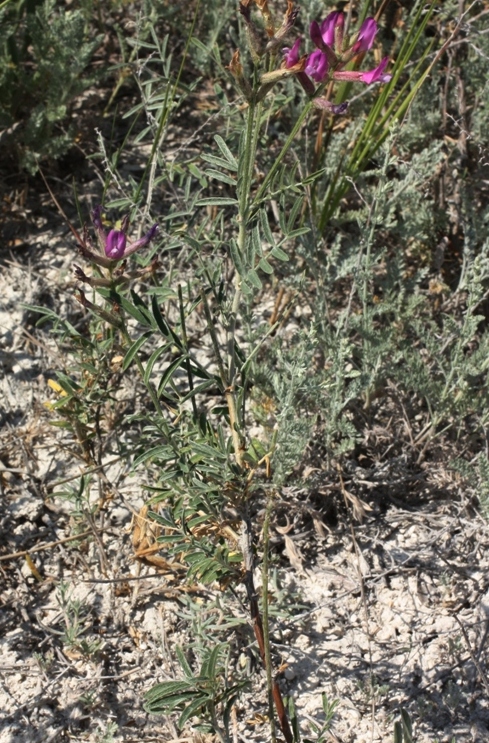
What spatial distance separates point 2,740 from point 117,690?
0.33 m

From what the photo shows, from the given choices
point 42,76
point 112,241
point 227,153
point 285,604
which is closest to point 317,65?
point 227,153

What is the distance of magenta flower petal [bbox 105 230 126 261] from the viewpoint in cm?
174

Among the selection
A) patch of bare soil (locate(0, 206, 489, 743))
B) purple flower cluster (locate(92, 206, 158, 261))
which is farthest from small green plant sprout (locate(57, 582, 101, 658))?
purple flower cluster (locate(92, 206, 158, 261))

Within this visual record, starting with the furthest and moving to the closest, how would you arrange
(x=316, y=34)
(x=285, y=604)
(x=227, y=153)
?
(x=285, y=604) → (x=227, y=153) → (x=316, y=34)

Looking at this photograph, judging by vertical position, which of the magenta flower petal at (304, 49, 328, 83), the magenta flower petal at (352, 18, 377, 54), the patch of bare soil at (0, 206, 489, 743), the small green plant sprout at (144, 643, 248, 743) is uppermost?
the magenta flower petal at (352, 18, 377, 54)

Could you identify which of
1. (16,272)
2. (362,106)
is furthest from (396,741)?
(362,106)

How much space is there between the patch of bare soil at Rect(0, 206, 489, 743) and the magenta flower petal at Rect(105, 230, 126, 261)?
98 centimetres

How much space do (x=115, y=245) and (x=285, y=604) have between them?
1143mm

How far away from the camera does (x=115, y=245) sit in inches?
68.9

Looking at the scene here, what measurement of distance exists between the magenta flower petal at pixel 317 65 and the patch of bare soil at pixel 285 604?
1198 mm

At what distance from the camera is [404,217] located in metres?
3.02

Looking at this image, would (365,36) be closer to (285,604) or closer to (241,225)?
(241,225)

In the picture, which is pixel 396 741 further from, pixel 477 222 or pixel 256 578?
pixel 477 222

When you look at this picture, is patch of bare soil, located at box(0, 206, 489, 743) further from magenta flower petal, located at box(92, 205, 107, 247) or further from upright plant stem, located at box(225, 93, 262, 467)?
magenta flower petal, located at box(92, 205, 107, 247)
